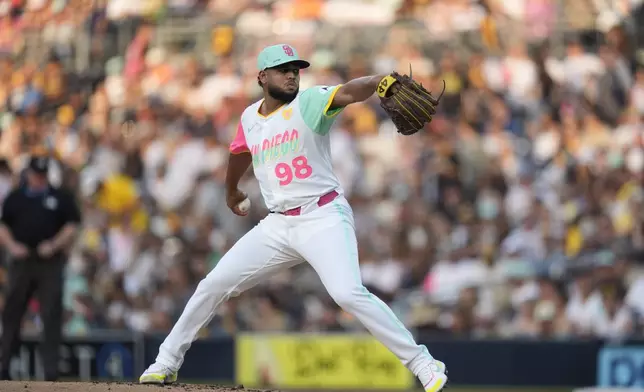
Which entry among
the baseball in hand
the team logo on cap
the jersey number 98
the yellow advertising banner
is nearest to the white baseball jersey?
the jersey number 98

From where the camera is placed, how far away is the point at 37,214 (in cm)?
1232

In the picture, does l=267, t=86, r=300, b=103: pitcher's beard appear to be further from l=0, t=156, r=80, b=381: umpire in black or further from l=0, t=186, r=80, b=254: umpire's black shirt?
l=0, t=186, r=80, b=254: umpire's black shirt

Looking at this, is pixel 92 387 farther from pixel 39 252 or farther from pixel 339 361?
pixel 339 361

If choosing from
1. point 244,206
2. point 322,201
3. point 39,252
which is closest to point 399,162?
point 39,252

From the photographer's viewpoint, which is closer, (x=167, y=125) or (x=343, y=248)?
(x=343, y=248)

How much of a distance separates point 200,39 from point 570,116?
5.94 meters

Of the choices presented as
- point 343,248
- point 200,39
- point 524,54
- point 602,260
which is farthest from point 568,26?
point 343,248

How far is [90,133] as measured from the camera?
17281 millimetres

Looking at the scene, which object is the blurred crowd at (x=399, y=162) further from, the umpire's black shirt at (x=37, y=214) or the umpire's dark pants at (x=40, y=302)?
the umpire's black shirt at (x=37, y=214)

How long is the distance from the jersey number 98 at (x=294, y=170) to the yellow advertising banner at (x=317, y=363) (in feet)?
19.9

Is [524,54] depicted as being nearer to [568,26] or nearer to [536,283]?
[568,26]

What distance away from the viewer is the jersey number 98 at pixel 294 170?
7414 mm

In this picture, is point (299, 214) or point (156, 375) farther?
point (156, 375)

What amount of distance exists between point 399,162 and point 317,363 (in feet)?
10.3
